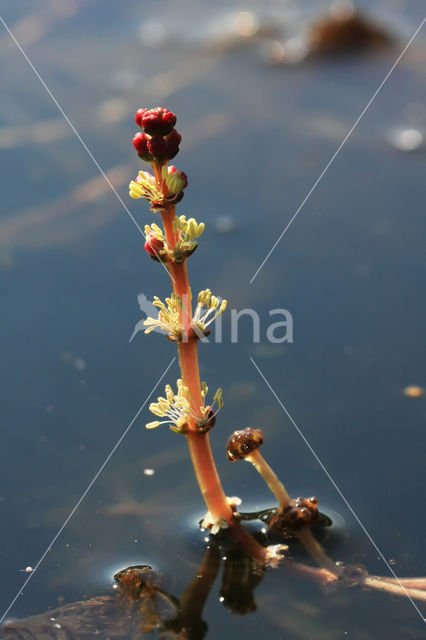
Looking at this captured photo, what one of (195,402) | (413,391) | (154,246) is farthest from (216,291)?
(154,246)

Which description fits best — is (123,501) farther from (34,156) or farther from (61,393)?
(34,156)

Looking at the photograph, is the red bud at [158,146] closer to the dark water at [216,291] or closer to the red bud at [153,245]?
the red bud at [153,245]

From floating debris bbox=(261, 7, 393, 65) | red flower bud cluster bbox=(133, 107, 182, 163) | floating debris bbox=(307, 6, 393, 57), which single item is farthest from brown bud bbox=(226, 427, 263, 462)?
floating debris bbox=(307, 6, 393, 57)

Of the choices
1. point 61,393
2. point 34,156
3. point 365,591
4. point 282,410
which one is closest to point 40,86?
point 34,156

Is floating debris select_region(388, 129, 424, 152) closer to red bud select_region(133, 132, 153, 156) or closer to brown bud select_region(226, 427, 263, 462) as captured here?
brown bud select_region(226, 427, 263, 462)

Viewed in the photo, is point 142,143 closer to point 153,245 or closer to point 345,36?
point 153,245

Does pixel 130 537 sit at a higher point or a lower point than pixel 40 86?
lower
